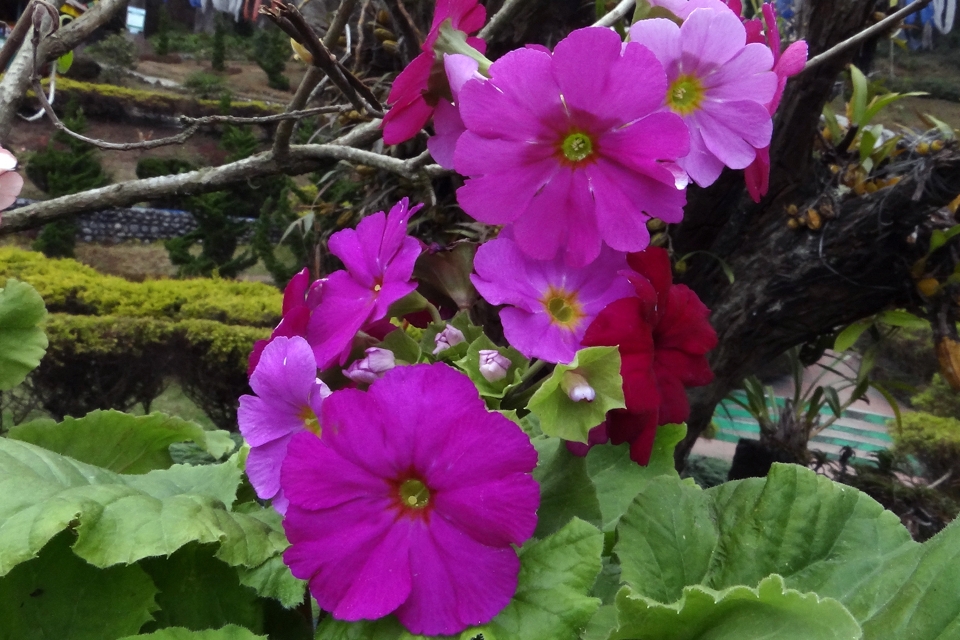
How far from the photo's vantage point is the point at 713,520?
46 centimetres

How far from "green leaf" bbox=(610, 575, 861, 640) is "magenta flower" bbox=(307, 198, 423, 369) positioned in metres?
0.21

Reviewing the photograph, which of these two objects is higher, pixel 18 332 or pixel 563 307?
pixel 563 307

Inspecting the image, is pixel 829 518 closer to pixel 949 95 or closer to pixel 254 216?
pixel 949 95

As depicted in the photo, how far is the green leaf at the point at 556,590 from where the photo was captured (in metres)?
0.34

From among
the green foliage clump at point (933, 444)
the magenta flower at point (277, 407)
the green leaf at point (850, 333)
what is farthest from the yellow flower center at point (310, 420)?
the green foliage clump at point (933, 444)

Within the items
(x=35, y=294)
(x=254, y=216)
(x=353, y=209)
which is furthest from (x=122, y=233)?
(x=35, y=294)

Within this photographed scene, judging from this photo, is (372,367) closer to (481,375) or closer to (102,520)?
(481,375)

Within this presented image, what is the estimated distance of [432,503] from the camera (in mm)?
345

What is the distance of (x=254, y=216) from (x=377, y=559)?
15.7 feet

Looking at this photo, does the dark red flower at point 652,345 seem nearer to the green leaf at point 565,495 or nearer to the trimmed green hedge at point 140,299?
the green leaf at point 565,495

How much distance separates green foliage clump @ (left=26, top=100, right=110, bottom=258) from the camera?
14.6 ft

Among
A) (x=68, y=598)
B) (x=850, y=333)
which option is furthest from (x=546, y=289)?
(x=850, y=333)

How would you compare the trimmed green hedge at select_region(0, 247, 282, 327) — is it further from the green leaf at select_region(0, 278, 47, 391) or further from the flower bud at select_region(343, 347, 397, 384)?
the flower bud at select_region(343, 347, 397, 384)

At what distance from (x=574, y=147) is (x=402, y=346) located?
152mm
